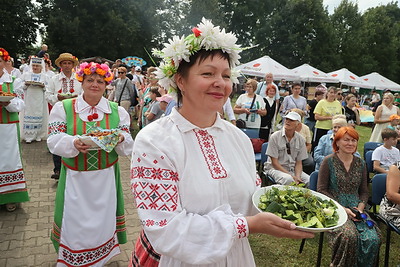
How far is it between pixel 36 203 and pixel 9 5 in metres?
27.0

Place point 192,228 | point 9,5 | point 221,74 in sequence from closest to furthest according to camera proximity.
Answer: point 192,228 < point 221,74 < point 9,5

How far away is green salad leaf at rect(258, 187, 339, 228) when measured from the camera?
1646 mm

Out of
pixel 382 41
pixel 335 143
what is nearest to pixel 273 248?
pixel 335 143

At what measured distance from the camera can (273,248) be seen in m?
4.01

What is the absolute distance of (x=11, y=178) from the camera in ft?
14.2

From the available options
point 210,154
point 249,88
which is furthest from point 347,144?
point 249,88

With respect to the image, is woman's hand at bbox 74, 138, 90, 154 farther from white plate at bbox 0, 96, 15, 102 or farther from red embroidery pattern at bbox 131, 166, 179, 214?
white plate at bbox 0, 96, 15, 102

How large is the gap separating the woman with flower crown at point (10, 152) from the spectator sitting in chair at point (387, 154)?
619 centimetres

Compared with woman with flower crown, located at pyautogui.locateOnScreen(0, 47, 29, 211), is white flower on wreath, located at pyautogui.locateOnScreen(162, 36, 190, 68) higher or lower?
higher

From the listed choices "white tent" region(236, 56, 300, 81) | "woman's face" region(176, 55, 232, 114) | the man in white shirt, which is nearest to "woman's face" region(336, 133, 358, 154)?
"woman's face" region(176, 55, 232, 114)

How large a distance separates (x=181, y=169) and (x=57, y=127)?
6.42 ft

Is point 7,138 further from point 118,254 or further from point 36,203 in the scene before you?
point 118,254

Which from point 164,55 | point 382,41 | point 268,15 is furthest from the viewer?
point 268,15

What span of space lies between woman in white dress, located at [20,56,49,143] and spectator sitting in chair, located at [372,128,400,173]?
8.10 meters
